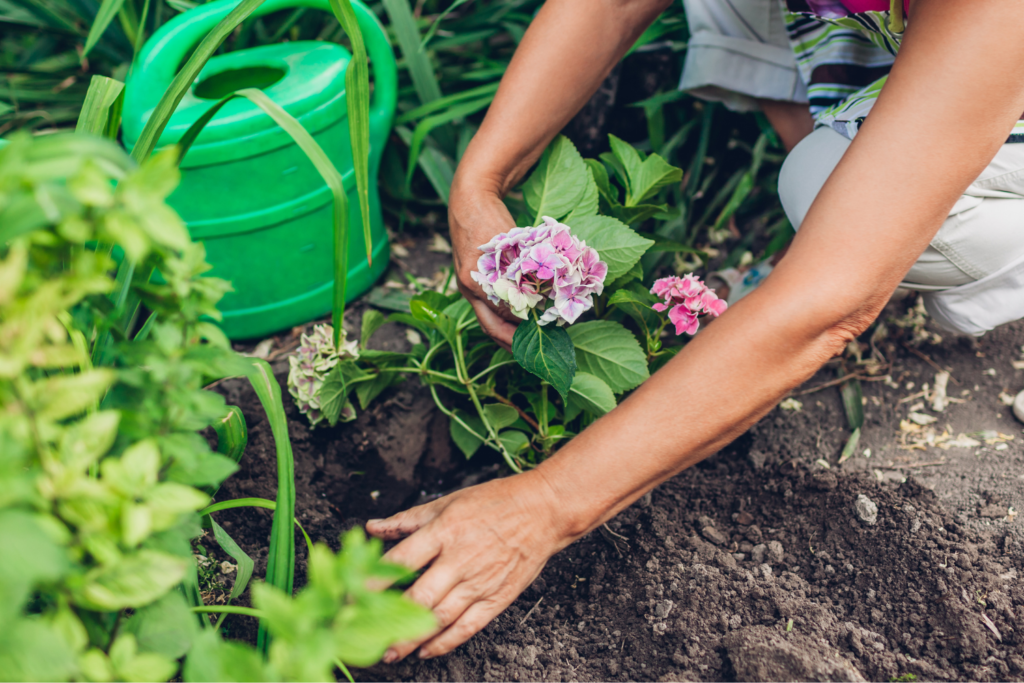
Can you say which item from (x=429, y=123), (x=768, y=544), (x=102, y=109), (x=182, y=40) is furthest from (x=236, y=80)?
(x=768, y=544)

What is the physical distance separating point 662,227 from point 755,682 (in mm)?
1164

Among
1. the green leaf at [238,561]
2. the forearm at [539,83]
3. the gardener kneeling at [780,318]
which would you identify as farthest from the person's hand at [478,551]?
the forearm at [539,83]

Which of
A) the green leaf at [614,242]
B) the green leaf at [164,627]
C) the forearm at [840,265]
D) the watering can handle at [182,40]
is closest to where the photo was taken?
the green leaf at [164,627]

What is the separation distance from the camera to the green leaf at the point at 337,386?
1.21 m

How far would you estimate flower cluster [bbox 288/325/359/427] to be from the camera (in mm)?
1241

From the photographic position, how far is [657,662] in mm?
984

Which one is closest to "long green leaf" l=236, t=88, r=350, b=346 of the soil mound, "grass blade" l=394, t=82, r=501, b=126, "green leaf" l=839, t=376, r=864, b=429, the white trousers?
the soil mound

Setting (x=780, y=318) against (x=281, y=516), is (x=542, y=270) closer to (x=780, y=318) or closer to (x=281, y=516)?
(x=780, y=318)

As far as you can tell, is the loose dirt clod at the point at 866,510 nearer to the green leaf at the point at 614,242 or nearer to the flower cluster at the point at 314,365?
the green leaf at the point at 614,242

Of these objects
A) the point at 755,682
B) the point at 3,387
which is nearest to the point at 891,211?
the point at 755,682

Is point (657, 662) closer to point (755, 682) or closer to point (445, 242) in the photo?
point (755, 682)

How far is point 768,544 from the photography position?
1.15 metres

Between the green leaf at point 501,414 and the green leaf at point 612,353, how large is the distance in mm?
166

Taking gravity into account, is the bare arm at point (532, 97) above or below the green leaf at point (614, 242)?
above
